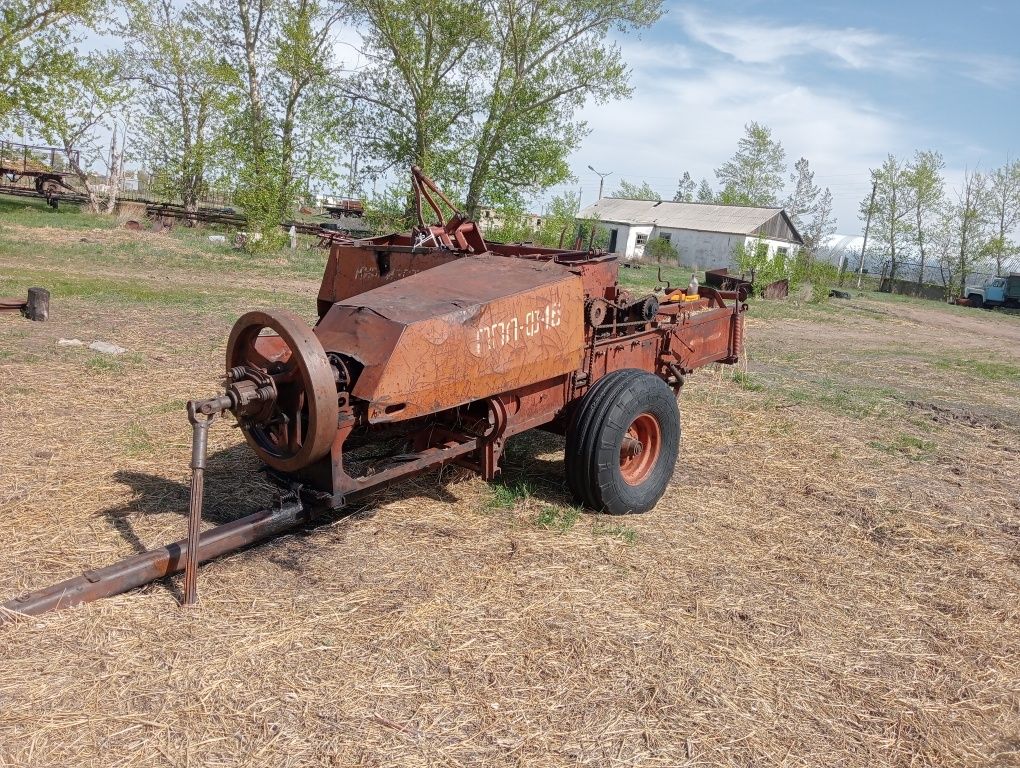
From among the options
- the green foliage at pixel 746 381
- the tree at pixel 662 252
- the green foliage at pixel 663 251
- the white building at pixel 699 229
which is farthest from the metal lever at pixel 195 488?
the green foliage at pixel 663 251

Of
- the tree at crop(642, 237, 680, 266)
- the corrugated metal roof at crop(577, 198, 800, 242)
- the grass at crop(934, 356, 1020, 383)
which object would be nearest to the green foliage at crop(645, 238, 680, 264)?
the tree at crop(642, 237, 680, 266)

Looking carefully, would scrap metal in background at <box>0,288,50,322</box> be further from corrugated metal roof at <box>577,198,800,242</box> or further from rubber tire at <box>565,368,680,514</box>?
corrugated metal roof at <box>577,198,800,242</box>

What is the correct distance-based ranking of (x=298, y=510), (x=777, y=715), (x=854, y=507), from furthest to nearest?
(x=854, y=507) < (x=298, y=510) < (x=777, y=715)

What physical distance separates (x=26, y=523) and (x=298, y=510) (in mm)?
1522

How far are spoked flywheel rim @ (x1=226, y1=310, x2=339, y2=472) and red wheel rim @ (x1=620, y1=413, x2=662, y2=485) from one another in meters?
2.06

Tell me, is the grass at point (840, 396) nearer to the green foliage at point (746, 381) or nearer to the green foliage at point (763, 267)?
the green foliage at point (746, 381)

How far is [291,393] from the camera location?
3.29 m

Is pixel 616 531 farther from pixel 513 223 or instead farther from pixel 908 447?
pixel 513 223

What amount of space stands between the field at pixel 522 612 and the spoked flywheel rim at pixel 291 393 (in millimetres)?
616

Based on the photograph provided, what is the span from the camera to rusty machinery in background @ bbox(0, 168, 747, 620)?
3180 mm

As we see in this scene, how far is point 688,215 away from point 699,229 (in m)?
2.98

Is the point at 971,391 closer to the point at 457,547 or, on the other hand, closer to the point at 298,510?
the point at 457,547

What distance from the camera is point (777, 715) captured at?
112 inches

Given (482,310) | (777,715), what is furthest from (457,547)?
(777,715)
